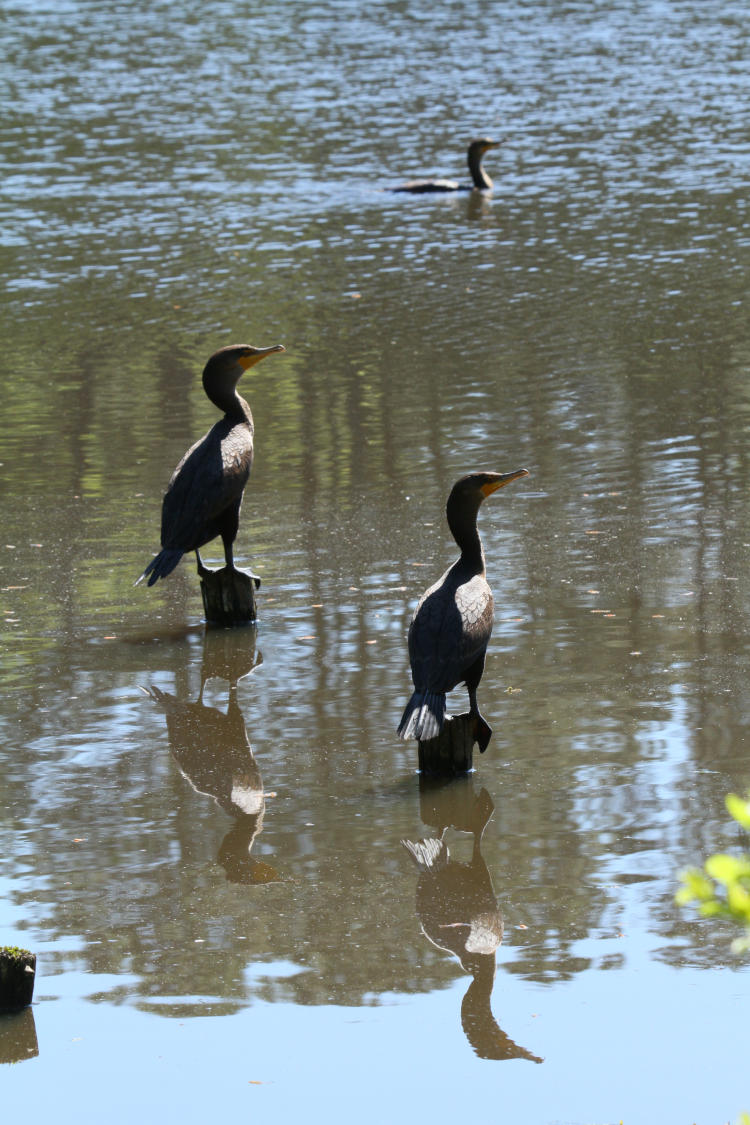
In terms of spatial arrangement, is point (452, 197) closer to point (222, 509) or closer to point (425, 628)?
point (222, 509)

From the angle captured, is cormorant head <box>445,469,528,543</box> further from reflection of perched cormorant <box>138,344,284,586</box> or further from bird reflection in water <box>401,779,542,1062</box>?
reflection of perched cormorant <box>138,344,284,586</box>

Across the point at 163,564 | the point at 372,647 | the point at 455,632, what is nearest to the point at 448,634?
the point at 455,632

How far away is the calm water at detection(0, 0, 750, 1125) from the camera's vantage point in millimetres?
6141

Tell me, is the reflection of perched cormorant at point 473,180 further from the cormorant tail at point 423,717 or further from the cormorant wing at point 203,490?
the cormorant tail at point 423,717

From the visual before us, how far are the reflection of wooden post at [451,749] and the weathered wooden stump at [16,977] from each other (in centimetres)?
253

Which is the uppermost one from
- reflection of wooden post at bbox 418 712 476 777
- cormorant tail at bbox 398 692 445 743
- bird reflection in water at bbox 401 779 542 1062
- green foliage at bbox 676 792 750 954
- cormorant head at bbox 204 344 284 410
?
green foliage at bbox 676 792 750 954

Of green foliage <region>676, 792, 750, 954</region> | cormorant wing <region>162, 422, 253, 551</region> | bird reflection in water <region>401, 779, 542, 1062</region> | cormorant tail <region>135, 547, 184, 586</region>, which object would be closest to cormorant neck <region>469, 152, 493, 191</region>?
cormorant wing <region>162, 422, 253, 551</region>

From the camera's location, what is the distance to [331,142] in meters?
29.9

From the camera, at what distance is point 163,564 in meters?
10.2

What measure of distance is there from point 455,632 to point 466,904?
150 centimetres

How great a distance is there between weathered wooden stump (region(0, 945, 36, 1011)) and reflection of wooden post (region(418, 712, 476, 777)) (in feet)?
8.31

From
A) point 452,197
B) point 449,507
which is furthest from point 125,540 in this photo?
point 452,197

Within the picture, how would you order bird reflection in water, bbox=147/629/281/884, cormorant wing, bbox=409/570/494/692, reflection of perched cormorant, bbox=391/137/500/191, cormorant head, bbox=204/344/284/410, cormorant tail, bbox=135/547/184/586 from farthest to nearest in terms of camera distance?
1. reflection of perched cormorant, bbox=391/137/500/191
2. cormorant head, bbox=204/344/284/410
3. cormorant tail, bbox=135/547/184/586
4. cormorant wing, bbox=409/570/494/692
5. bird reflection in water, bbox=147/629/281/884

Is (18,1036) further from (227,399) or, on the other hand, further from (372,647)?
(227,399)
